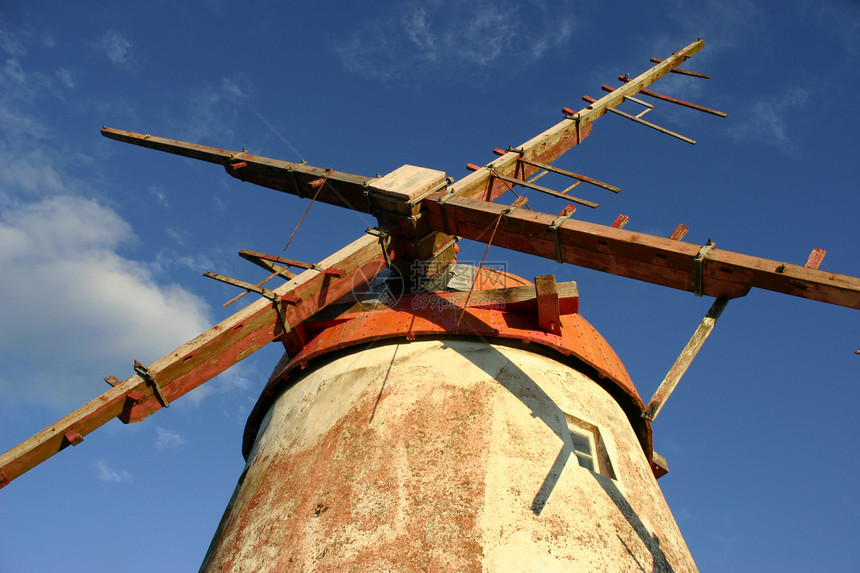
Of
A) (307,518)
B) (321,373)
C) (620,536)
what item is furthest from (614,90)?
(307,518)

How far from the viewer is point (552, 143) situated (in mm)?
7508

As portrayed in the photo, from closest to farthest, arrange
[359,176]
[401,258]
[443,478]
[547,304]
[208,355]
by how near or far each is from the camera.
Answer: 1. [443,478]
2. [208,355]
3. [547,304]
4. [401,258]
5. [359,176]

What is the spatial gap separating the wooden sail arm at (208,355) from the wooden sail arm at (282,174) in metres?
0.74

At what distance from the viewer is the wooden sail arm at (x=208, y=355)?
4637 mm

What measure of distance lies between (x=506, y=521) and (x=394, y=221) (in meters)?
2.84

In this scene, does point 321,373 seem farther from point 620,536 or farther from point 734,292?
point 734,292

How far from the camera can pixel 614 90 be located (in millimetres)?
8383

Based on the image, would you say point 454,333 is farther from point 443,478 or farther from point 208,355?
point 208,355

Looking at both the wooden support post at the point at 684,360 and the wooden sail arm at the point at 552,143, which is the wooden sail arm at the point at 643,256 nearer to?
the wooden support post at the point at 684,360

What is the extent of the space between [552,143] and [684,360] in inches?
150

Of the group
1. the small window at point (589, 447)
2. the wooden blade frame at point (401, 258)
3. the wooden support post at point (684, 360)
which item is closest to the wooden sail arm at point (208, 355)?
the wooden blade frame at point (401, 258)

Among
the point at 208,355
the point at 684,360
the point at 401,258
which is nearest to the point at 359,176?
the point at 401,258

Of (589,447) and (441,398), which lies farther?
(589,447)

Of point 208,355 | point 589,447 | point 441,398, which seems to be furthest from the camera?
point 208,355
